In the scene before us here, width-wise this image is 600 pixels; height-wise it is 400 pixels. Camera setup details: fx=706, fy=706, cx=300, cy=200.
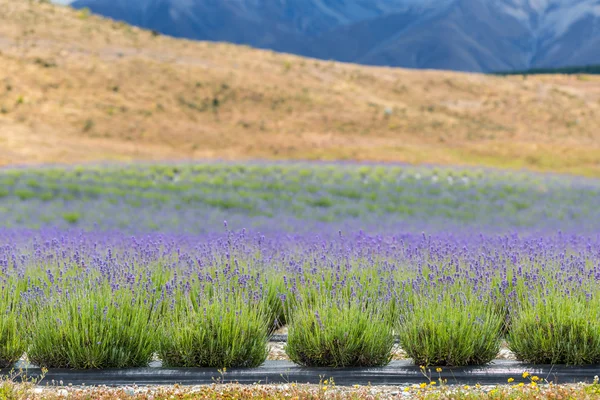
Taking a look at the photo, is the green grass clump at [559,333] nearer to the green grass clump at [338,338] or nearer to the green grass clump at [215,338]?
the green grass clump at [338,338]

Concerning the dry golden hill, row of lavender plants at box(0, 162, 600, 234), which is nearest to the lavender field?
row of lavender plants at box(0, 162, 600, 234)

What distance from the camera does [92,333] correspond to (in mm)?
5156

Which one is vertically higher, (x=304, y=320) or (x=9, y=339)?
(x=304, y=320)

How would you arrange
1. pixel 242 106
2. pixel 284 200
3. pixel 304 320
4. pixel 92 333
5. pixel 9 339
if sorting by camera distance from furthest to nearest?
pixel 242 106 < pixel 284 200 < pixel 9 339 < pixel 304 320 < pixel 92 333

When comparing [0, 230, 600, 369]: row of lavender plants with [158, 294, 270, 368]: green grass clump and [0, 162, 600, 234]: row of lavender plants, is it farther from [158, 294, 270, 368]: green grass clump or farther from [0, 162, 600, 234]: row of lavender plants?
[0, 162, 600, 234]: row of lavender plants

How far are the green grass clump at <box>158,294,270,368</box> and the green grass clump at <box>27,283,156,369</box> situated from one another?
199mm

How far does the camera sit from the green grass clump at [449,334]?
521 cm

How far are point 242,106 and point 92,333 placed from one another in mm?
41447

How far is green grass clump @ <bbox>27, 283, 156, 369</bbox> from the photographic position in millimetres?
5211

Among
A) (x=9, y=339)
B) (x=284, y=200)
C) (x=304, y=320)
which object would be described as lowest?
(x=9, y=339)

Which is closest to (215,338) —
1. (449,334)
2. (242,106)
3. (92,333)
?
(92,333)

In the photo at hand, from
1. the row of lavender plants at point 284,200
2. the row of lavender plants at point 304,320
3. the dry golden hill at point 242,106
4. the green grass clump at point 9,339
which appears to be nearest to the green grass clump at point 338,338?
the row of lavender plants at point 304,320

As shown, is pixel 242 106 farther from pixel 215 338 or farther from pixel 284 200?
pixel 215 338

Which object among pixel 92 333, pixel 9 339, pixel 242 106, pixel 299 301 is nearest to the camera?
pixel 92 333
